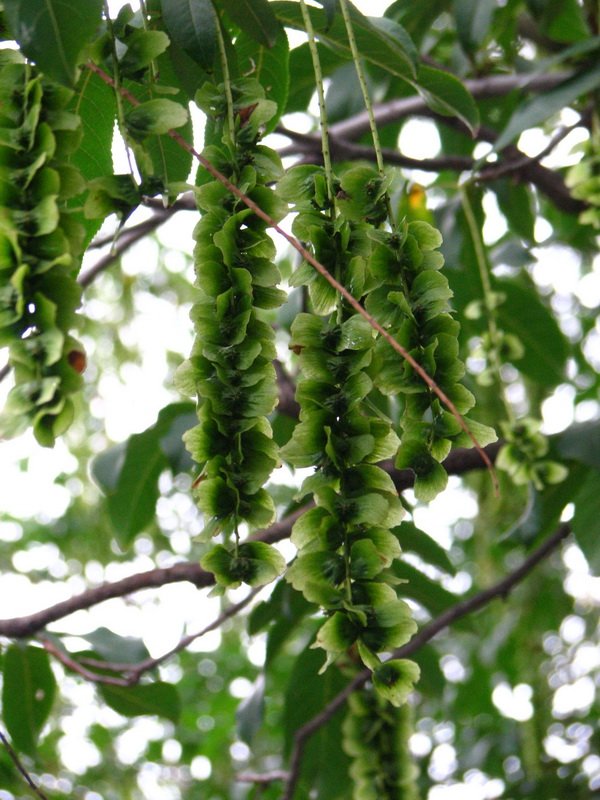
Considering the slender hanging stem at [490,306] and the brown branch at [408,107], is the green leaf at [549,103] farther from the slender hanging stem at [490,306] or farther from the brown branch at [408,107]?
the brown branch at [408,107]

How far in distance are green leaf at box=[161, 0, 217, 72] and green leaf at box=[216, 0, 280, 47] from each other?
0.09m

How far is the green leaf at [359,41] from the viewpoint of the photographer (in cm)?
102

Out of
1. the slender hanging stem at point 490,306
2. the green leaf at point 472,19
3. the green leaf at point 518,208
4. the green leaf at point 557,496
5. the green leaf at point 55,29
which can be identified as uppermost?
the green leaf at point 55,29

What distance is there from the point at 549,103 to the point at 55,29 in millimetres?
921

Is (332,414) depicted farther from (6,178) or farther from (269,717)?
(269,717)

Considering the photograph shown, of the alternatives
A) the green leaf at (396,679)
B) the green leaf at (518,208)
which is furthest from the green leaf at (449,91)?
the green leaf at (518,208)

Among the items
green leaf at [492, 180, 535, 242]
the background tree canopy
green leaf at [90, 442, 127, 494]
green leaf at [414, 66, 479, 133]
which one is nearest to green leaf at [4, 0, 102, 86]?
the background tree canopy

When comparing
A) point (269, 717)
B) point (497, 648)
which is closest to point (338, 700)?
point (497, 648)

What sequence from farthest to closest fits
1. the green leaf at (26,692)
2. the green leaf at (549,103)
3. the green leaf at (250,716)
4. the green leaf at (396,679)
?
the green leaf at (250,716)
the green leaf at (26,692)
the green leaf at (549,103)
the green leaf at (396,679)

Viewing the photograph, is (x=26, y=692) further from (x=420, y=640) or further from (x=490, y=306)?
(x=490, y=306)

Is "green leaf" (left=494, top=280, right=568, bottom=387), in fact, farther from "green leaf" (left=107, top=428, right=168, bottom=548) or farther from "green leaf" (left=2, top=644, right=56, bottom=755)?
"green leaf" (left=2, top=644, right=56, bottom=755)

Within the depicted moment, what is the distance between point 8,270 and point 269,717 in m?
3.03

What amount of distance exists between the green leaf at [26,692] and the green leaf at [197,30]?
1.01 m

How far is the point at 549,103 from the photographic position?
147 centimetres
